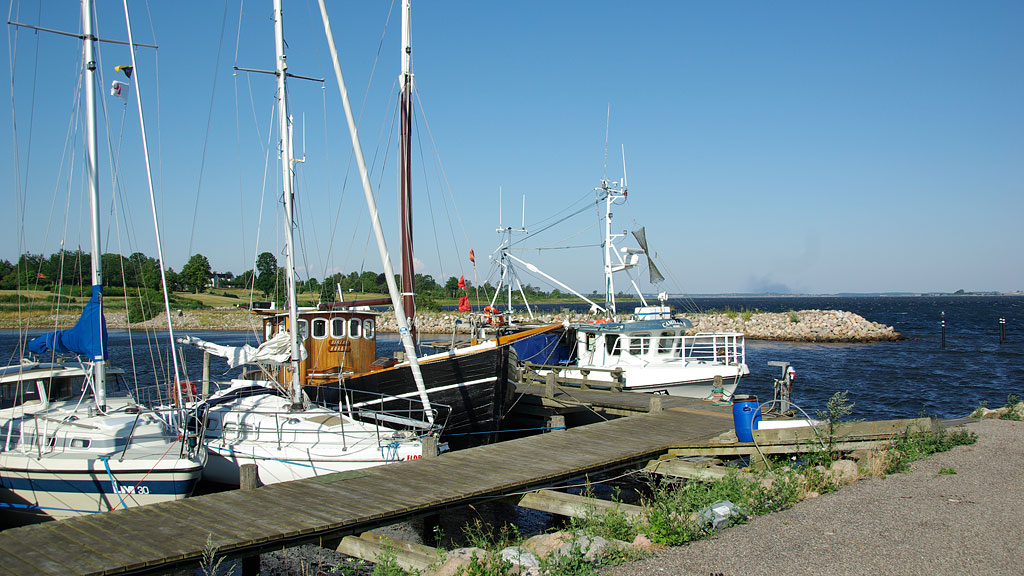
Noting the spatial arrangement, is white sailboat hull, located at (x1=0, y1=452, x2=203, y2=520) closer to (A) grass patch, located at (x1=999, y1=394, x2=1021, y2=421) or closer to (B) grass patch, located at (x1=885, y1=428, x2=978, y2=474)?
(B) grass patch, located at (x1=885, y1=428, x2=978, y2=474)

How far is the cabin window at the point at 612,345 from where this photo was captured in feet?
83.7

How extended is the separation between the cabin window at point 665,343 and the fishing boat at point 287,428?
12.0 m

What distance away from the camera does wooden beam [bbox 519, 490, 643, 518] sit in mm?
9229

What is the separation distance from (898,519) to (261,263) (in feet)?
284

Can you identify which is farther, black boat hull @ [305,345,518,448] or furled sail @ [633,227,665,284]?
furled sail @ [633,227,665,284]

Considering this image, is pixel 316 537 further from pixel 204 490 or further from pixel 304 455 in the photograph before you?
pixel 204 490

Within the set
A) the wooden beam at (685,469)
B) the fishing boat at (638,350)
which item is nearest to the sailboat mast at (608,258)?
the fishing boat at (638,350)

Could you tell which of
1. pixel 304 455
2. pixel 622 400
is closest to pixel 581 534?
pixel 304 455

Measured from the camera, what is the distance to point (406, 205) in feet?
62.4

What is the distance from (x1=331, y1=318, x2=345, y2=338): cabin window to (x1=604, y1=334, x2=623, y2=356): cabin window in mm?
10936

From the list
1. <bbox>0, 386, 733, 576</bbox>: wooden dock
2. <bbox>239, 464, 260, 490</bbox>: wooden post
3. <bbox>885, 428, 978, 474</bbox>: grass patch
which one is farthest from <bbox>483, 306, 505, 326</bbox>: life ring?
<bbox>239, 464, 260, 490</bbox>: wooden post

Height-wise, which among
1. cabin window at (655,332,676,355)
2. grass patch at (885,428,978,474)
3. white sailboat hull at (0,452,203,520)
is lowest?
white sailboat hull at (0,452,203,520)

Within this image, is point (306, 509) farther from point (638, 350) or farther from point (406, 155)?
point (638, 350)

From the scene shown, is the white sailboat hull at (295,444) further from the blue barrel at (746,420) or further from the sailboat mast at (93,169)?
the blue barrel at (746,420)
